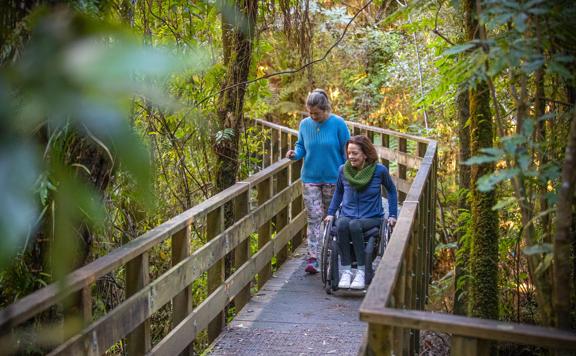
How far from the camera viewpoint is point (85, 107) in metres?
0.66

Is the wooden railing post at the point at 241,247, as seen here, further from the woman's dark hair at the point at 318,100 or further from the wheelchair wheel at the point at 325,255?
the woman's dark hair at the point at 318,100

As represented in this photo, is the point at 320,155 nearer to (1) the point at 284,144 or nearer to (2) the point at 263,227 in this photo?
(2) the point at 263,227

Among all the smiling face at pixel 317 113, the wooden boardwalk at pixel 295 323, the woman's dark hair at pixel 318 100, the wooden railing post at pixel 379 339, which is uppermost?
the woman's dark hair at pixel 318 100

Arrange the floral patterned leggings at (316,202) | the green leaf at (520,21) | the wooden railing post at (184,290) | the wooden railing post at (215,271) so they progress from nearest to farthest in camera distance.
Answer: the green leaf at (520,21) < the wooden railing post at (184,290) < the wooden railing post at (215,271) < the floral patterned leggings at (316,202)

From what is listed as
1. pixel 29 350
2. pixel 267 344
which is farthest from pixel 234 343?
pixel 29 350

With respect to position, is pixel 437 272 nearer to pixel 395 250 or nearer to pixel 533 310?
pixel 533 310

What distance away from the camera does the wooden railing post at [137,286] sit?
12.5 feet

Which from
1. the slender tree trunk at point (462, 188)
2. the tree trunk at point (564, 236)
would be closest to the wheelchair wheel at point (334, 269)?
the slender tree trunk at point (462, 188)

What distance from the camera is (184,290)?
4.61 meters

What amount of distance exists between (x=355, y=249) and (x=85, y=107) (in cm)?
560

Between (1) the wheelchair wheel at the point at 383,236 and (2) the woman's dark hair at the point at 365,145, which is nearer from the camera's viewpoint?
(1) the wheelchair wheel at the point at 383,236

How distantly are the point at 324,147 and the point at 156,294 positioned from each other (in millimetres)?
→ 3262

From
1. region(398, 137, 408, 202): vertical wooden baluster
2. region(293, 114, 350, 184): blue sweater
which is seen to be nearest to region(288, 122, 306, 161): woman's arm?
region(293, 114, 350, 184): blue sweater

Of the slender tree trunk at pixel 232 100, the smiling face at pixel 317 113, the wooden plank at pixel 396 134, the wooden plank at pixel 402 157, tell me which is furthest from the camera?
the wooden plank at pixel 402 157
